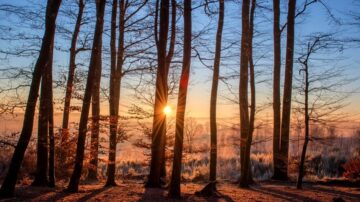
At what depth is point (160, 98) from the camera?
12742mm

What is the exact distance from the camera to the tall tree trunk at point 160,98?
39.9ft

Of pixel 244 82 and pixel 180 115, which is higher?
pixel 244 82

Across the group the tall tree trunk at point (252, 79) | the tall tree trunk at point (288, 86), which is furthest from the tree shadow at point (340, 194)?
the tall tree trunk at point (288, 86)

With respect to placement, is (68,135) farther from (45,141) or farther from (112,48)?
(112,48)

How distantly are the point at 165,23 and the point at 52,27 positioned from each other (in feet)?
10.4

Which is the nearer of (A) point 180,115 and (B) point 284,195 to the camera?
(A) point 180,115

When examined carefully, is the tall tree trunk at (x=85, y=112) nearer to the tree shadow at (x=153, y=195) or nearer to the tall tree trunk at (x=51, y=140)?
the tall tree trunk at (x=51, y=140)

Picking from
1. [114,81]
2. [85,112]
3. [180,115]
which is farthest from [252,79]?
[85,112]

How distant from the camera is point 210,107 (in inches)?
641

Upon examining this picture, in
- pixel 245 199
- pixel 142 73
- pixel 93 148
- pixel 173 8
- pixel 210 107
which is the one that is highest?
pixel 173 8

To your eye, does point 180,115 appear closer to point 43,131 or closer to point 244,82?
point 43,131

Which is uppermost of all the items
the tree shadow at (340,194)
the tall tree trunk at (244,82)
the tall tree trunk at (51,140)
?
the tall tree trunk at (244,82)

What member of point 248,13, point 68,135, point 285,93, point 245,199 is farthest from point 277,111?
point 68,135

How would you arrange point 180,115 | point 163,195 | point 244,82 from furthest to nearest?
point 244,82
point 163,195
point 180,115
